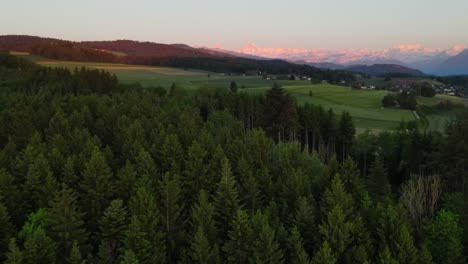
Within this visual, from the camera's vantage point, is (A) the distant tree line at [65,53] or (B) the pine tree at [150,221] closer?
(B) the pine tree at [150,221]

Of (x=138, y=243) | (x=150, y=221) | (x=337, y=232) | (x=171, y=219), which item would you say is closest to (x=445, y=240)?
(x=337, y=232)

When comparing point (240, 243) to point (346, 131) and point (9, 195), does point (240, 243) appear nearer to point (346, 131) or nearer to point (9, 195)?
point (9, 195)

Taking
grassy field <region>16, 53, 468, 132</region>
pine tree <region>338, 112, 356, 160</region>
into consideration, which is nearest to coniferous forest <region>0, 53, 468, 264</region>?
pine tree <region>338, 112, 356, 160</region>

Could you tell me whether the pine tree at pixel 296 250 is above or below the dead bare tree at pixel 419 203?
above

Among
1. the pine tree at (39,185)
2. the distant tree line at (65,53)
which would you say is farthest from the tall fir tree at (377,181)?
the distant tree line at (65,53)

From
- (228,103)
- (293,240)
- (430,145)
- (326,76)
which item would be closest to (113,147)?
(293,240)

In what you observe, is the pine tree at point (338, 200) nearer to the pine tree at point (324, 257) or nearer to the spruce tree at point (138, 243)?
the pine tree at point (324, 257)

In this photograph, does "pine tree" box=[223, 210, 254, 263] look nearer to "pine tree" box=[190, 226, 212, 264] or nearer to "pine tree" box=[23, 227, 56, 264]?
"pine tree" box=[190, 226, 212, 264]
